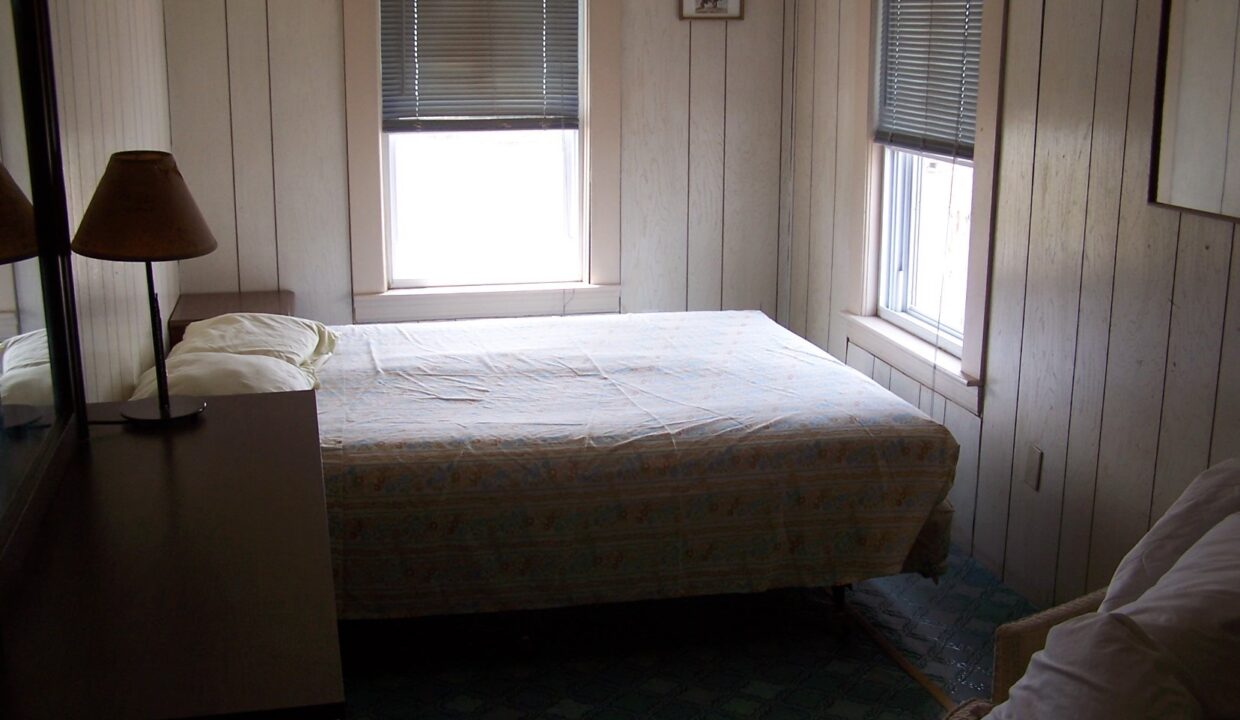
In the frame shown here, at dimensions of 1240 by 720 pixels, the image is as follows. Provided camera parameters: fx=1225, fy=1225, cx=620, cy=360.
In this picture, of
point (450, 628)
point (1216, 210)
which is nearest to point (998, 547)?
point (1216, 210)

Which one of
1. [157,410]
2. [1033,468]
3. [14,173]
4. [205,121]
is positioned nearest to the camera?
[14,173]

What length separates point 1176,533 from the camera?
2049 millimetres

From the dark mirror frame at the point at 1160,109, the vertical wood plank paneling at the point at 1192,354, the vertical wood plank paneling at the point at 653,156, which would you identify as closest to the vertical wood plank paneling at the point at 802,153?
the vertical wood plank paneling at the point at 653,156

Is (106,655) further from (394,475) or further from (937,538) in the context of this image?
(937,538)

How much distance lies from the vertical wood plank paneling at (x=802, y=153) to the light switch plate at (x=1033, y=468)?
1769mm

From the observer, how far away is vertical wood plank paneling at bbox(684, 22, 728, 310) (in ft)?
16.7

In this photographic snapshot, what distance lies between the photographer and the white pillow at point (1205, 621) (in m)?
1.65

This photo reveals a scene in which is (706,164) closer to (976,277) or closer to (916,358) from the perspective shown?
(916,358)

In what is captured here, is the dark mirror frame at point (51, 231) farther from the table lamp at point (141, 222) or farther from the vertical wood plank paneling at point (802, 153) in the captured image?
the vertical wood plank paneling at point (802, 153)

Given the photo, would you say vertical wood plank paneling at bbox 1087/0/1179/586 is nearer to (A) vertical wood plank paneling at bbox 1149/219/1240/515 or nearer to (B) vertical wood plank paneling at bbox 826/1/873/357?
(A) vertical wood plank paneling at bbox 1149/219/1240/515

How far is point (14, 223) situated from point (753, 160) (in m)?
3.91

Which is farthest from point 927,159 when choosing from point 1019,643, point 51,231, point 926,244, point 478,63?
point 51,231

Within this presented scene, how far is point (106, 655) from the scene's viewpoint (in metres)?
1.25

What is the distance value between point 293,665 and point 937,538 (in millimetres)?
2280
